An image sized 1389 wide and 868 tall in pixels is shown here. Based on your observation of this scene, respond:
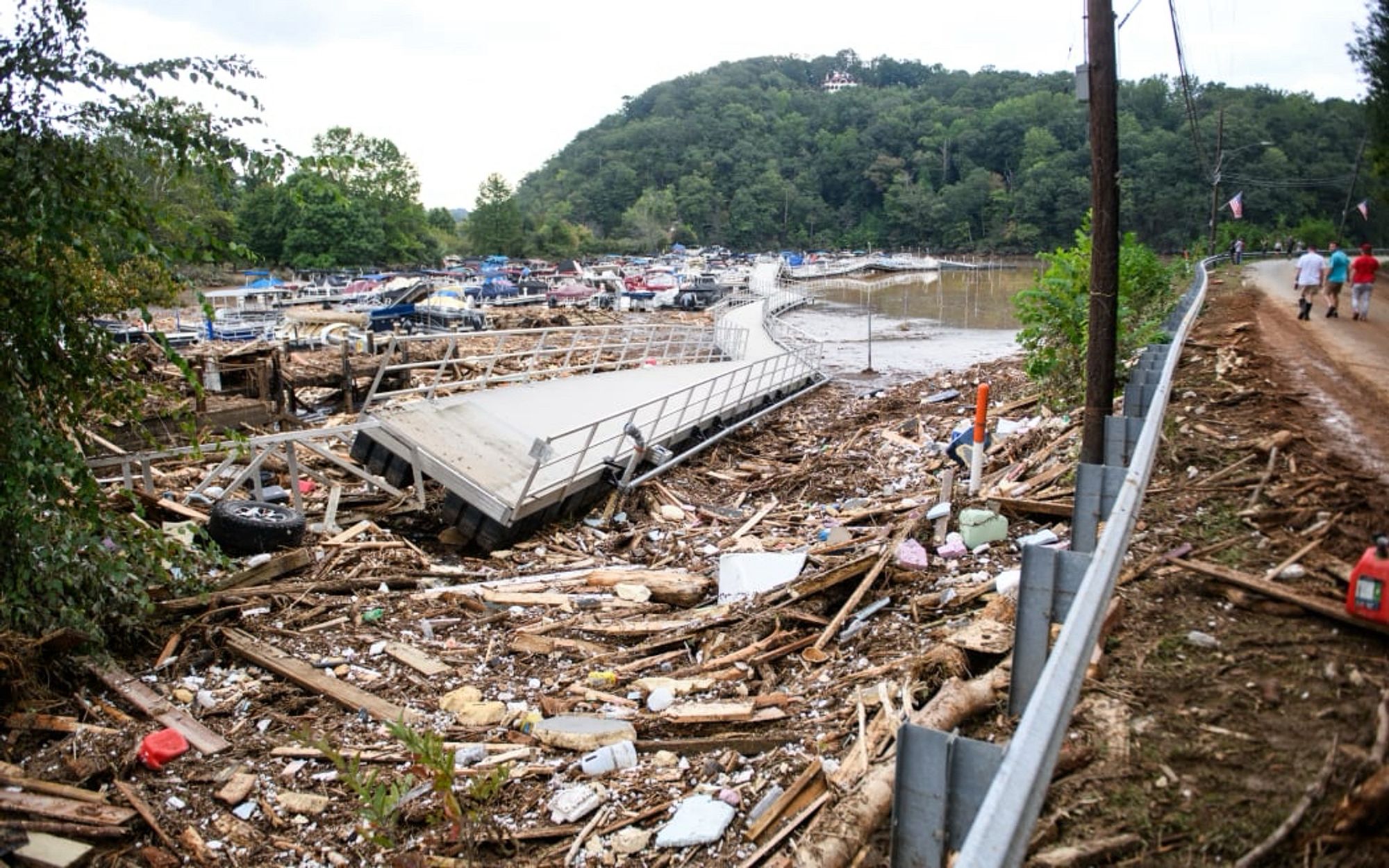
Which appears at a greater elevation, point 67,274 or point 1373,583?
point 67,274

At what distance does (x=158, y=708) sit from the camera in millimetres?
6328

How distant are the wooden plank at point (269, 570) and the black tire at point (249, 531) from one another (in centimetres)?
29

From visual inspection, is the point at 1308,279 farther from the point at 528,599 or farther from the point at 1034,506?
the point at 528,599

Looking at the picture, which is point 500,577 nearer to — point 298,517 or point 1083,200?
point 298,517

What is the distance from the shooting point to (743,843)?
4.59 m

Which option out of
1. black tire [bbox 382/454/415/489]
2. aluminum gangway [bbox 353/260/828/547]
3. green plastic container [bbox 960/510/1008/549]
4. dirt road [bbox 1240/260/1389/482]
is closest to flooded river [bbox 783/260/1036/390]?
dirt road [bbox 1240/260/1389/482]

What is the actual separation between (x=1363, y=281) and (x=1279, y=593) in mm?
15435

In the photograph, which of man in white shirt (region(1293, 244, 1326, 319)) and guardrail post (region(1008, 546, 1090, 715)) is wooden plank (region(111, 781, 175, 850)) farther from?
man in white shirt (region(1293, 244, 1326, 319))

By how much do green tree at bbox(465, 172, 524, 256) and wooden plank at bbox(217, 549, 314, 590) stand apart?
111 meters

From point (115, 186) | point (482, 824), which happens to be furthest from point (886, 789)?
point (115, 186)

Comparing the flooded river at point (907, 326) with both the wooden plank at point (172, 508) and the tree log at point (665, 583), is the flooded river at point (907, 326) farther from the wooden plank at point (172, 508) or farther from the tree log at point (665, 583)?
the wooden plank at point (172, 508)

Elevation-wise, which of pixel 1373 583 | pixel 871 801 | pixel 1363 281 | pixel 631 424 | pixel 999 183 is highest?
pixel 999 183

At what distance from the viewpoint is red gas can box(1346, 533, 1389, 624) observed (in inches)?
165

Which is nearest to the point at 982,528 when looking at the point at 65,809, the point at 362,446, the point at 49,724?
the point at 65,809
